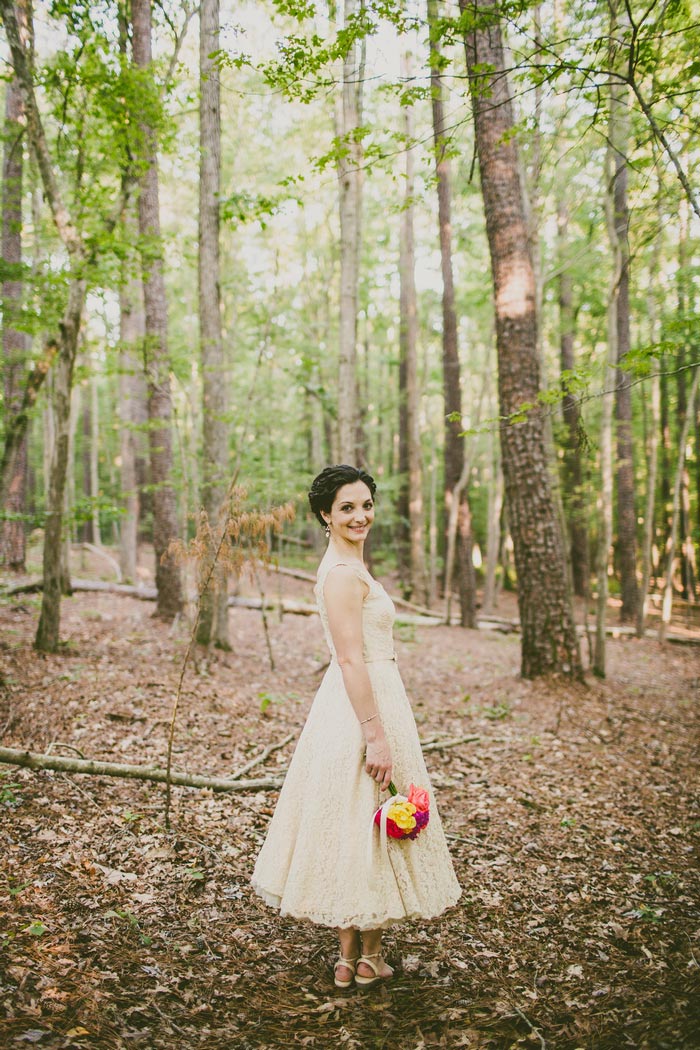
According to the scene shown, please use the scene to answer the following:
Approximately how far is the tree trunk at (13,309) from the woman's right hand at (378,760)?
6395mm

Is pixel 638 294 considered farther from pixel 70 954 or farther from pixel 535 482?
pixel 70 954

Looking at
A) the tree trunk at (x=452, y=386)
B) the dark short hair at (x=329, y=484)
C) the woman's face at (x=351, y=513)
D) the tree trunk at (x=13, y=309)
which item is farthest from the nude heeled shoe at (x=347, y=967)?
the tree trunk at (x=452, y=386)

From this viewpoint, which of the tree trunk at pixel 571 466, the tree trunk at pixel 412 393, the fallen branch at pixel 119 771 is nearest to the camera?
the fallen branch at pixel 119 771

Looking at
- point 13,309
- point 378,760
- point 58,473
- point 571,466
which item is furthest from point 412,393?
point 378,760

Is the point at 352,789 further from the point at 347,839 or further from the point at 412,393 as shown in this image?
the point at 412,393

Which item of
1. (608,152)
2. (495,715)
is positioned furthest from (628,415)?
(495,715)

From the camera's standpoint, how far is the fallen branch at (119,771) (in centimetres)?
405

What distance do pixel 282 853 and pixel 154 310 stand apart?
968cm

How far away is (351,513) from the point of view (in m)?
2.93

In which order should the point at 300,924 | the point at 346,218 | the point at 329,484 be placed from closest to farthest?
the point at 329,484 → the point at 300,924 → the point at 346,218

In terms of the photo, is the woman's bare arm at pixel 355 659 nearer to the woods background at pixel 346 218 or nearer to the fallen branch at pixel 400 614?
the woods background at pixel 346 218

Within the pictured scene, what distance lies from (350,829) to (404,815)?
10.6 inches

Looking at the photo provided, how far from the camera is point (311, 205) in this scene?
69.2ft

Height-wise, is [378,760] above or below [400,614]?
above
